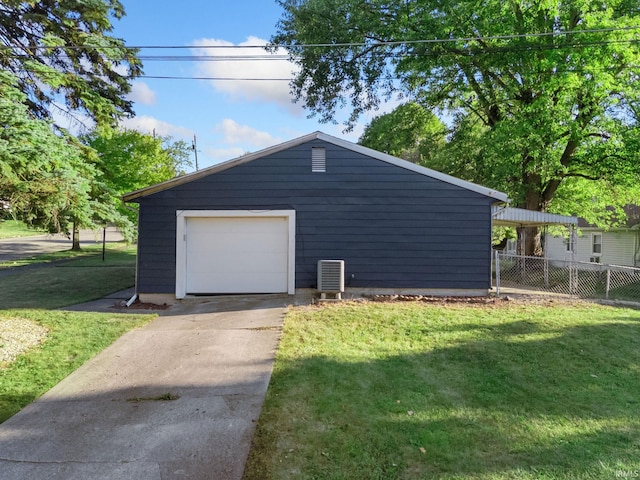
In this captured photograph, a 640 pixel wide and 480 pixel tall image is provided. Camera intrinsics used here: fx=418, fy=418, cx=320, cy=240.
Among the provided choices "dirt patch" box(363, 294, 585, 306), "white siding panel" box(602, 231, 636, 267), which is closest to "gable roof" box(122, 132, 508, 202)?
"dirt patch" box(363, 294, 585, 306)

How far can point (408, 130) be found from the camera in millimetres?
18812

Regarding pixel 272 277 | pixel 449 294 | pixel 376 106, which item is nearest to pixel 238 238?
→ pixel 272 277

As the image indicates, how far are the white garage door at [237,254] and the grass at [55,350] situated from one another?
6.68ft

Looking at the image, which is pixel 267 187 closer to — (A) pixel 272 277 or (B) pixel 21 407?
(A) pixel 272 277

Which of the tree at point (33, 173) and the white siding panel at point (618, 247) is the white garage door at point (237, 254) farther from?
the white siding panel at point (618, 247)

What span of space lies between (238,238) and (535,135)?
9380mm

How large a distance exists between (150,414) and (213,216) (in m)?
6.03

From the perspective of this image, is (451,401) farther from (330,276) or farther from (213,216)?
(213,216)

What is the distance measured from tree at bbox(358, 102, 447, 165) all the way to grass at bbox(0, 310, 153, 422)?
14185 millimetres

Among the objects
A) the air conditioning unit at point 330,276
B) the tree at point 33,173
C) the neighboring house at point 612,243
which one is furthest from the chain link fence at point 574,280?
the tree at point 33,173

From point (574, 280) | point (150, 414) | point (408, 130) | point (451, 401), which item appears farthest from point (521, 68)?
point (150, 414)

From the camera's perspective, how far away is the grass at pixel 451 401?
3.02 metres

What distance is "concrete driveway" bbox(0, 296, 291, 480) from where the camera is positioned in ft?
9.91

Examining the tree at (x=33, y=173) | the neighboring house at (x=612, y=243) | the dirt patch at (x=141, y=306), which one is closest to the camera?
the tree at (x=33, y=173)
